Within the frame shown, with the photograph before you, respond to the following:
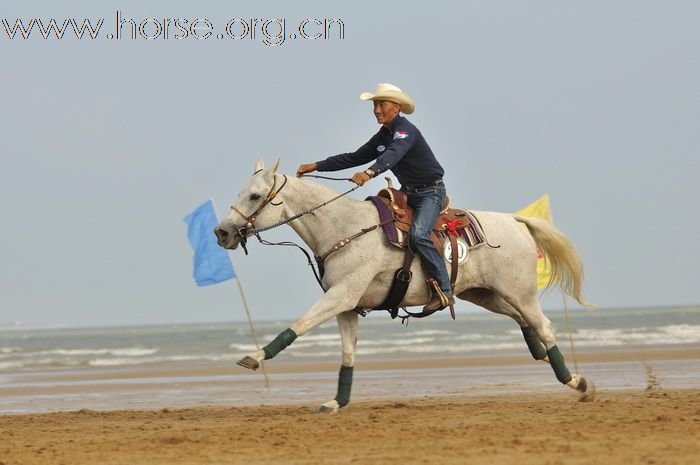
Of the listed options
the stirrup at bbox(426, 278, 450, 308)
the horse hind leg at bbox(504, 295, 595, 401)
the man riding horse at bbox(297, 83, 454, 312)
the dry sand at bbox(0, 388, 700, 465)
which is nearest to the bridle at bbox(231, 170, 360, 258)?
the man riding horse at bbox(297, 83, 454, 312)

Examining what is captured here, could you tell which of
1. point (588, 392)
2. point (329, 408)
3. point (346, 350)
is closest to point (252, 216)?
point (346, 350)

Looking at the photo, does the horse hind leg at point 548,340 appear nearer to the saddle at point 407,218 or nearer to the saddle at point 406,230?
the saddle at point 406,230

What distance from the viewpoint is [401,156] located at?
921 cm

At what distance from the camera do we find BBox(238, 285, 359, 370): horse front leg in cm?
860

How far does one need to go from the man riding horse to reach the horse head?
679 mm

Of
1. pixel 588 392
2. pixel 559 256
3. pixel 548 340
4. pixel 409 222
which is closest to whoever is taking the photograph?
pixel 409 222

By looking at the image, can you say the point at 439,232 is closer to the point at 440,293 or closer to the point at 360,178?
the point at 440,293

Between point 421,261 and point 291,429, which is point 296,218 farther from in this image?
point 291,429

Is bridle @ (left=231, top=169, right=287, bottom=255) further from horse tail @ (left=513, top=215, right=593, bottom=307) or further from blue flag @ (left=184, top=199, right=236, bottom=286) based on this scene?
blue flag @ (left=184, top=199, right=236, bottom=286)

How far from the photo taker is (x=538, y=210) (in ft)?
49.0

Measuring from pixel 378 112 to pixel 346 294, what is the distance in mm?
1756

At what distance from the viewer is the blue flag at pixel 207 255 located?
55.0 feet

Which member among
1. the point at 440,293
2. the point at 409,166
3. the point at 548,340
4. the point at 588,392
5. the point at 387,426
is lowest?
the point at 588,392

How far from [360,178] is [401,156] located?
445 mm
